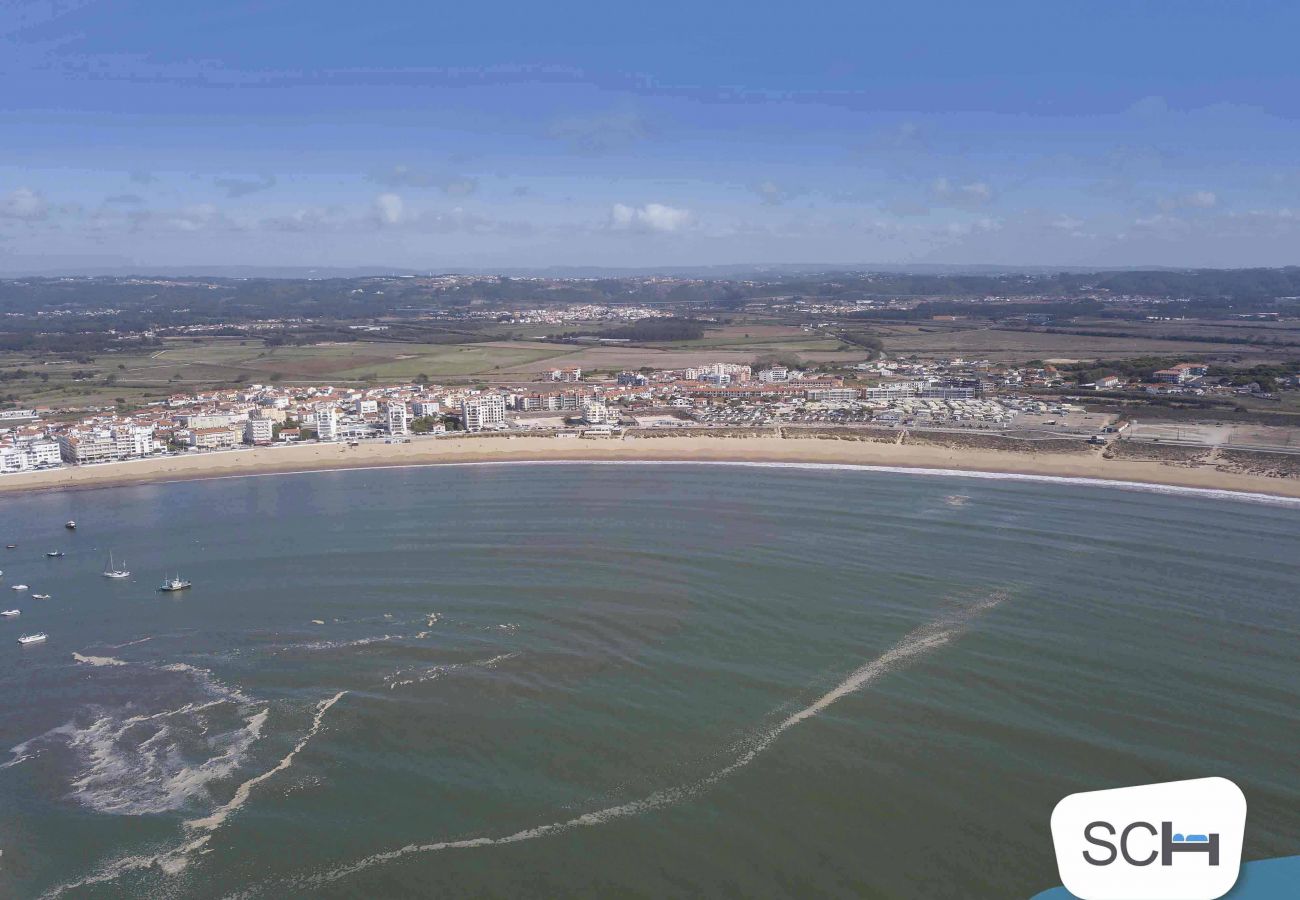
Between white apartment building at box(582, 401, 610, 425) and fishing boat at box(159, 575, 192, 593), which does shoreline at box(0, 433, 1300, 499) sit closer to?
white apartment building at box(582, 401, 610, 425)

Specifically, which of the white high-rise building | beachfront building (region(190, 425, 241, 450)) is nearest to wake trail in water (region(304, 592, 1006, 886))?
the white high-rise building

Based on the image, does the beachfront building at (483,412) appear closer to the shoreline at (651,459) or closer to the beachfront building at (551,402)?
the shoreline at (651,459)

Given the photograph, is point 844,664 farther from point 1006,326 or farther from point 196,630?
point 1006,326

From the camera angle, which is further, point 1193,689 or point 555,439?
point 555,439

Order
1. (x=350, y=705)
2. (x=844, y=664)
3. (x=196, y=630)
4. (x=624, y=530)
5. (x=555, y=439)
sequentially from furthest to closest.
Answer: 1. (x=555, y=439)
2. (x=624, y=530)
3. (x=196, y=630)
4. (x=844, y=664)
5. (x=350, y=705)

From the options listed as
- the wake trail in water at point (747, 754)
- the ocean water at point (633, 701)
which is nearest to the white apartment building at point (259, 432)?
the ocean water at point (633, 701)

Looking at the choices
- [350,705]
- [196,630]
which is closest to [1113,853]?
[350,705]

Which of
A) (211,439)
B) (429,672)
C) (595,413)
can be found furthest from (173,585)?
(595,413)
